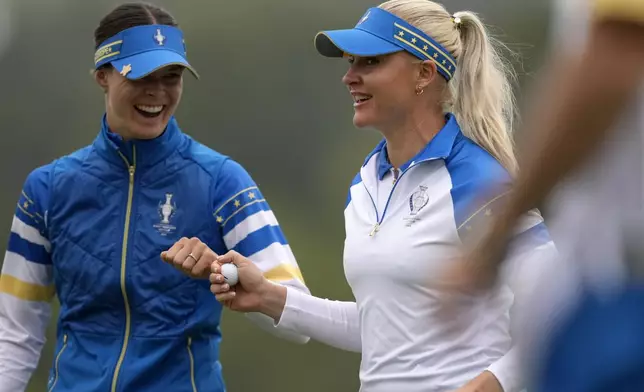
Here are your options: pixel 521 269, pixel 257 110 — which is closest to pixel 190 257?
pixel 521 269

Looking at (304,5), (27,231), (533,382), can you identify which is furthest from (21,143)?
(533,382)

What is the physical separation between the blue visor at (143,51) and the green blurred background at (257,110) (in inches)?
683

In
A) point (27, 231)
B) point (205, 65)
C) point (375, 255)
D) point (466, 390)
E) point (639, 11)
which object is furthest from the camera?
point (205, 65)

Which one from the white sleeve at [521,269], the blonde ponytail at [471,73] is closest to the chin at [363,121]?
the blonde ponytail at [471,73]

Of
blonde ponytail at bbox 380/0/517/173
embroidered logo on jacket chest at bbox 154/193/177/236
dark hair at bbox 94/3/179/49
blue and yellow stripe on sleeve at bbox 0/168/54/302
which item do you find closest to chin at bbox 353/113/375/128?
blonde ponytail at bbox 380/0/517/173

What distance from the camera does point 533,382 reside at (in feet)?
7.66

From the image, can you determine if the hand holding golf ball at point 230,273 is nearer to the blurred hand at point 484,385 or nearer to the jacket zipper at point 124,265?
the jacket zipper at point 124,265

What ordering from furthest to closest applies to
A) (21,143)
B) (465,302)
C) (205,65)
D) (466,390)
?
1. (205,65)
2. (21,143)
3. (466,390)
4. (465,302)

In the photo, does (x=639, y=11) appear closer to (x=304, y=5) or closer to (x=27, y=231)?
(x=27, y=231)

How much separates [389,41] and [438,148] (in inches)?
13.5

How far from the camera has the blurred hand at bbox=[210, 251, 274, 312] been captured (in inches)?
157

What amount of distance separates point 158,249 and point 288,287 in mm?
415

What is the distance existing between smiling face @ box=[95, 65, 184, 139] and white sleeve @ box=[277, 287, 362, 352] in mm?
703

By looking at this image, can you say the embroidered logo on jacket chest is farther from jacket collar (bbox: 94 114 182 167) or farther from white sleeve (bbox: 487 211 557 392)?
white sleeve (bbox: 487 211 557 392)
